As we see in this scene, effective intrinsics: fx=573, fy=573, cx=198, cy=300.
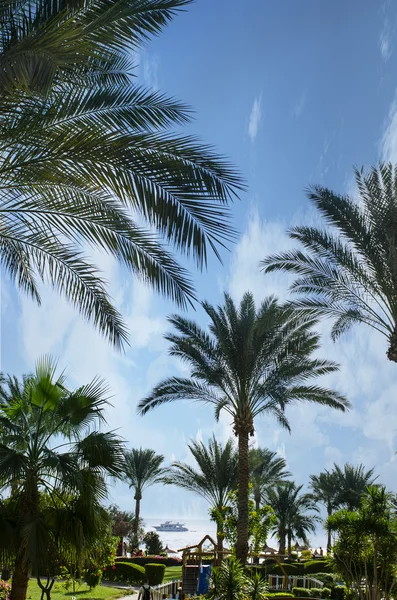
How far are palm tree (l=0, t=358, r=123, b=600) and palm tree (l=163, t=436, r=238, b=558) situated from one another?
732 inches

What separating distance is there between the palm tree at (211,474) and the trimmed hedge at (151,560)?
3.98 metres

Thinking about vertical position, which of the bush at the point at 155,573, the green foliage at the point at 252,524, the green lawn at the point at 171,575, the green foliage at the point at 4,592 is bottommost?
the green lawn at the point at 171,575

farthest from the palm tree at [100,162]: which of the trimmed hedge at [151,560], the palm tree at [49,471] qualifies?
the trimmed hedge at [151,560]

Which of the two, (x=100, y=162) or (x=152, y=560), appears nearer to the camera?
(x=100, y=162)

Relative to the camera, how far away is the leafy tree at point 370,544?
1427cm

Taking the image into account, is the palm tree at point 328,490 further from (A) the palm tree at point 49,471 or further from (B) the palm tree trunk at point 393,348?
(A) the palm tree at point 49,471

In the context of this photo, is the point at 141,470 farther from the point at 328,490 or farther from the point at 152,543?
the point at 328,490

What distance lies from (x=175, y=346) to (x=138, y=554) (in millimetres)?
17889

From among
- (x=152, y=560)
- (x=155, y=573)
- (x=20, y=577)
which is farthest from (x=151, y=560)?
(x=20, y=577)

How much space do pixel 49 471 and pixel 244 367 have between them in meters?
10.9

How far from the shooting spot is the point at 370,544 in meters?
14.7

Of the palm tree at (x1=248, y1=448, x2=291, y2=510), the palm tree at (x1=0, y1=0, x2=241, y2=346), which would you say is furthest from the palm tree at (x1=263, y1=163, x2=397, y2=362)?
the palm tree at (x1=248, y1=448, x2=291, y2=510)

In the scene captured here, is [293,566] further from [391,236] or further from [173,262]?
[173,262]

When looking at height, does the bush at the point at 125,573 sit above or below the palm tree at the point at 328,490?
below
